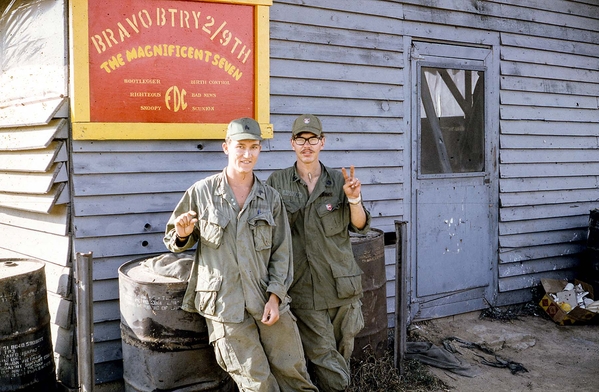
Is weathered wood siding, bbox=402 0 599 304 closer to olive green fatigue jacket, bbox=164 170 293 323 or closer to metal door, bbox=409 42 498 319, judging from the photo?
metal door, bbox=409 42 498 319

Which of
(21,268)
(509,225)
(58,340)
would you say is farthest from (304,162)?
(509,225)

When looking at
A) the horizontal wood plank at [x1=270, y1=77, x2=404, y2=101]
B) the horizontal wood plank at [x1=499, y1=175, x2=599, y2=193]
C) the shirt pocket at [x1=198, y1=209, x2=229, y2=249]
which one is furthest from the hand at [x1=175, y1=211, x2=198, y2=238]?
the horizontal wood plank at [x1=499, y1=175, x2=599, y2=193]

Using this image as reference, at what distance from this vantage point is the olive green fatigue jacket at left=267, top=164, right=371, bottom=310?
153 inches

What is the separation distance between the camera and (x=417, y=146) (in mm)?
5914

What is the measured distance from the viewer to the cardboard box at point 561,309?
6387 millimetres

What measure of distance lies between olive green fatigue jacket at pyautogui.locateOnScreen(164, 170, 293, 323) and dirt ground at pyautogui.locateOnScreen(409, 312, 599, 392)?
2.00m

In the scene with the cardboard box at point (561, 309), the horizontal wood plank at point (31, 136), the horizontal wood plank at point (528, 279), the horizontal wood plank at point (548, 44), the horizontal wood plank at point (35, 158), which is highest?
the horizontal wood plank at point (548, 44)

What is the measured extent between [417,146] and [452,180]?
1.93 feet

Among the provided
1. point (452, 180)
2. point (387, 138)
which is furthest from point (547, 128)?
point (387, 138)

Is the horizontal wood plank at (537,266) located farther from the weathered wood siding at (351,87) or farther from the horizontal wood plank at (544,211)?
the weathered wood siding at (351,87)

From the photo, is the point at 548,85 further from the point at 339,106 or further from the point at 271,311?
the point at 271,311

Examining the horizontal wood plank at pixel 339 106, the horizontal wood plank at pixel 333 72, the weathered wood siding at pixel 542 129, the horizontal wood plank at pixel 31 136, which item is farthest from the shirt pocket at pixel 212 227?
the weathered wood siding at pixel 542 129

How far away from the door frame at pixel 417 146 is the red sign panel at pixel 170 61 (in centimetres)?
175

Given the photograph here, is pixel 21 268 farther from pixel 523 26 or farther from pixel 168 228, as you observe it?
pixel 523 26
